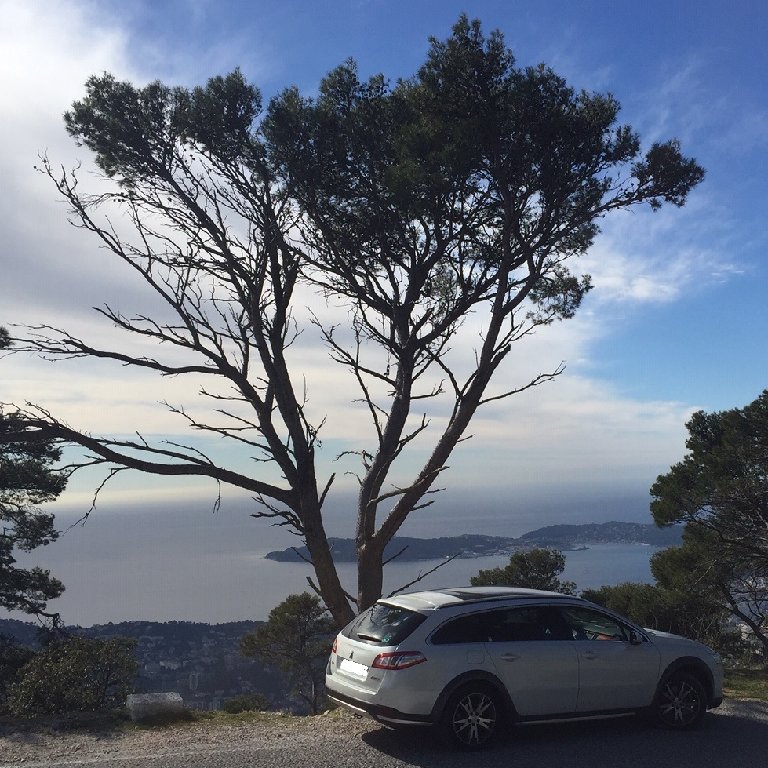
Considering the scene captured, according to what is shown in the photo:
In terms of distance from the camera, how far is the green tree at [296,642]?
23.7m

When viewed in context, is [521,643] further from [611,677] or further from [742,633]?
[742,633]

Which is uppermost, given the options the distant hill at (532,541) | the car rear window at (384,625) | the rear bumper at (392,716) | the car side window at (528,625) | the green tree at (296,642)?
the distant hill at (532,541)

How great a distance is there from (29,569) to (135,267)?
41.6ft

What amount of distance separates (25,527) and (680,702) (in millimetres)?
16404

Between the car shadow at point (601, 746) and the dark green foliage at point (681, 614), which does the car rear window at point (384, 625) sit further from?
the dark green foliage at point (681, 614)

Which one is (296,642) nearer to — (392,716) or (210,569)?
(392,716)

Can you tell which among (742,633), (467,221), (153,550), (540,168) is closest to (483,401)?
(467,221)

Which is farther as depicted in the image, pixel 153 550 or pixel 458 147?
pixel 153 550

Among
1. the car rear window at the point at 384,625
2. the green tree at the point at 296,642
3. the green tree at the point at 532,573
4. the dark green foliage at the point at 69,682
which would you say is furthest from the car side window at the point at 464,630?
the green tree at the point at 296,642

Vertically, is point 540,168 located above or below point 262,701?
above

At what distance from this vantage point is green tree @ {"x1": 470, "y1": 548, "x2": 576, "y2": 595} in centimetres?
2234

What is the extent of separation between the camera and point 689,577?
18391mm

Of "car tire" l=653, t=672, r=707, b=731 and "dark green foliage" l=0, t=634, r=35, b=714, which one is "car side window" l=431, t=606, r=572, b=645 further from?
"dark green foliage" l=0, t=634, r=35, b=714

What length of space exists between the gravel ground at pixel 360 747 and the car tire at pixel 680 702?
5.8 inches
